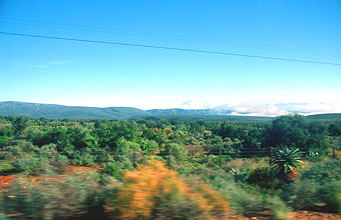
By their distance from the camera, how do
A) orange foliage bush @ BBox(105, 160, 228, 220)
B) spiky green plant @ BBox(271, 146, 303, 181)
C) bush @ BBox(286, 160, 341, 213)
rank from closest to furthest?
orange foliage bush @ BBox(105, 160, 228, 220), bush @ BBox(286, 160, 341, 213), spiky green plant @ BBox(271, 146, 303, 181)

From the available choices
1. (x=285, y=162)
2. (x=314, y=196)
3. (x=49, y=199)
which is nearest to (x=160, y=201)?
(x=49, y=199)

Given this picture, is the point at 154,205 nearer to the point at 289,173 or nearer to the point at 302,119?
the point at 289,173

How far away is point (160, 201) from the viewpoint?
145 inches

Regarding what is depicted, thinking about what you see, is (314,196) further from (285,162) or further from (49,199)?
(285,162)

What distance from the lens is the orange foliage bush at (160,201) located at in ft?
11.4

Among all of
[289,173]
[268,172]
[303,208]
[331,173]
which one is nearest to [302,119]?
[289,173]

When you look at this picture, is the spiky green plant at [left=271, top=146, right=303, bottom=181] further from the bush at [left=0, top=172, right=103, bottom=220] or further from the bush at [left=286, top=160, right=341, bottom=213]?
the bush at [left=0, top=172, right=103, bottom=220]

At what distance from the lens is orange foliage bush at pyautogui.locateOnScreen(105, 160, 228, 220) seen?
3.49m

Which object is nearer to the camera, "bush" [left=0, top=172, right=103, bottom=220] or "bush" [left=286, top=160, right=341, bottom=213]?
"bush" [left=0, top=172, right=103, bottom=220]

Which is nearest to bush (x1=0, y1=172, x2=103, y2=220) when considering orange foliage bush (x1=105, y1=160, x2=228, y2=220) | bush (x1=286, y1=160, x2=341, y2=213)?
orange foliage bush (x1=105, y1=160, x2=228, y2=220)

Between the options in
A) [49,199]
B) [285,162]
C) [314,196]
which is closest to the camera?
[49,199]

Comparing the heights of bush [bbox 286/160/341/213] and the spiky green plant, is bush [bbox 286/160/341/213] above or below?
above

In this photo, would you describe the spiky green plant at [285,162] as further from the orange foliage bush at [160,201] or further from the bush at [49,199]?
the bush at [49,199]

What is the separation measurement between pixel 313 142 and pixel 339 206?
30434 mm
